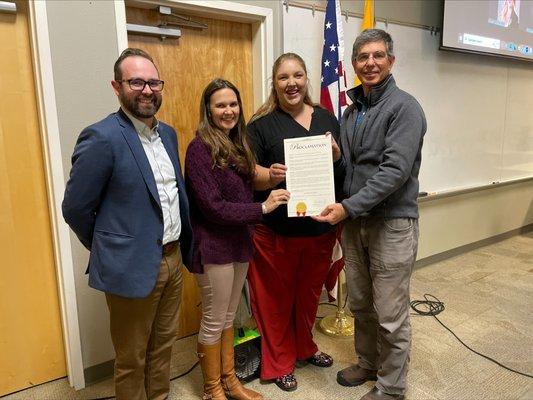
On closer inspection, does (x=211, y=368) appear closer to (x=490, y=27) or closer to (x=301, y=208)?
(x=301, y=208)

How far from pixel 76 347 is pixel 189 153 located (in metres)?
1.21

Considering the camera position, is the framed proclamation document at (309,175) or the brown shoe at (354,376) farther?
the brown shoe at (354,376)

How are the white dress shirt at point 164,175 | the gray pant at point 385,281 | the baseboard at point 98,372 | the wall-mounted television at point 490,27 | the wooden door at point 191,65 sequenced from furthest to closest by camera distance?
the wall-mounted television at point 490,27, the wooden door at point 191,65, the baseboard at point 98,372, the gray pant at point 385,281, the white dress shirt at point 164,175

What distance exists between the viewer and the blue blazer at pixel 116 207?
1.34 metres

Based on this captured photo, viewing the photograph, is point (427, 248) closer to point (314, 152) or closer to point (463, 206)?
point (463, 206)

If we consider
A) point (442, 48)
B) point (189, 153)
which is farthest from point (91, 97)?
point (442, 48)

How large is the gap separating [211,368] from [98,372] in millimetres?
719

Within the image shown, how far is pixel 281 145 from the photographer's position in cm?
182

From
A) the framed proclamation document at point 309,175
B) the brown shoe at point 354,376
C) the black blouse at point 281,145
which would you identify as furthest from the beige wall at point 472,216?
the framed proclamation document at point 309,175

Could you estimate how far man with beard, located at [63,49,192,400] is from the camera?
135 cm

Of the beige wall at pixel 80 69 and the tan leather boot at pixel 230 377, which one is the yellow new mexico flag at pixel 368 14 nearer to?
the beige wall at pixel 80 69

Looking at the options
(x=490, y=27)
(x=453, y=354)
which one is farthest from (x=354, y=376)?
(x=490, y=27)

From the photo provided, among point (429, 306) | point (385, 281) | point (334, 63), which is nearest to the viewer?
point (385, 281)

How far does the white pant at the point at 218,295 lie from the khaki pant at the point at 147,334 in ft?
0.40
